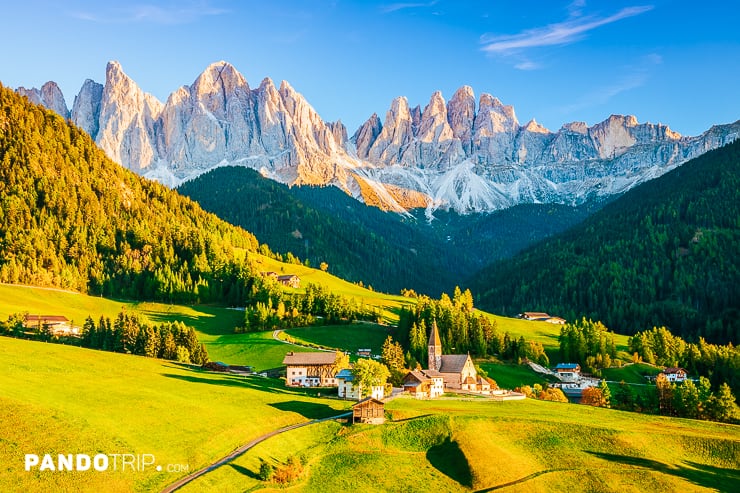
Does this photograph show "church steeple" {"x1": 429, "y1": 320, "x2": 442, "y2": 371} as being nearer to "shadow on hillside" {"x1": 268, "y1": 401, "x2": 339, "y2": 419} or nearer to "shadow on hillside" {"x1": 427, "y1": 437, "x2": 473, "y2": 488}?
"shadow on hillside" {"x1": 268, "y1": 401, "x2": 339, "y2": 419}

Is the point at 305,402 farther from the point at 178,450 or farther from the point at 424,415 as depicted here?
the point at 178,450

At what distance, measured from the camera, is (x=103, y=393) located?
261ft

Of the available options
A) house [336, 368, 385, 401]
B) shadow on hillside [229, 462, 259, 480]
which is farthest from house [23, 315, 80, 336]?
shadow on hillside [229, 462, 259, 480]

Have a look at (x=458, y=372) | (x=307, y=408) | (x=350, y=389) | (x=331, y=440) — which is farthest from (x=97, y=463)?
(x=458, y=372)

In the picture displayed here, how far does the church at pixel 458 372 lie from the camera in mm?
124000

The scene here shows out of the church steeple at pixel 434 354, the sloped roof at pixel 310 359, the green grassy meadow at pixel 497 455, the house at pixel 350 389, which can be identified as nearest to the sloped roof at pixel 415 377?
the house at pixel 350 389

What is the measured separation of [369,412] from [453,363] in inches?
1955

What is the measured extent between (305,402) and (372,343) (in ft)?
243

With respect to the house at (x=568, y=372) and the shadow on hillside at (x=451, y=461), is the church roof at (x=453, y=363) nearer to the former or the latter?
the house at (x=568, y=372)

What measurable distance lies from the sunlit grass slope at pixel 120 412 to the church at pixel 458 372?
32580 millimetres

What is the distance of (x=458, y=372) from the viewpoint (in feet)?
416

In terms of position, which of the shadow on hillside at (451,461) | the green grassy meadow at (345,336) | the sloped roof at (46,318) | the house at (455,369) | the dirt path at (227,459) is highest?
the sloped roof at (46,318)

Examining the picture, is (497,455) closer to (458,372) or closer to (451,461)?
(451,461)

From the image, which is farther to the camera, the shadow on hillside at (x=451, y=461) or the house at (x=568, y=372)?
the house at (x=568, y=372)
